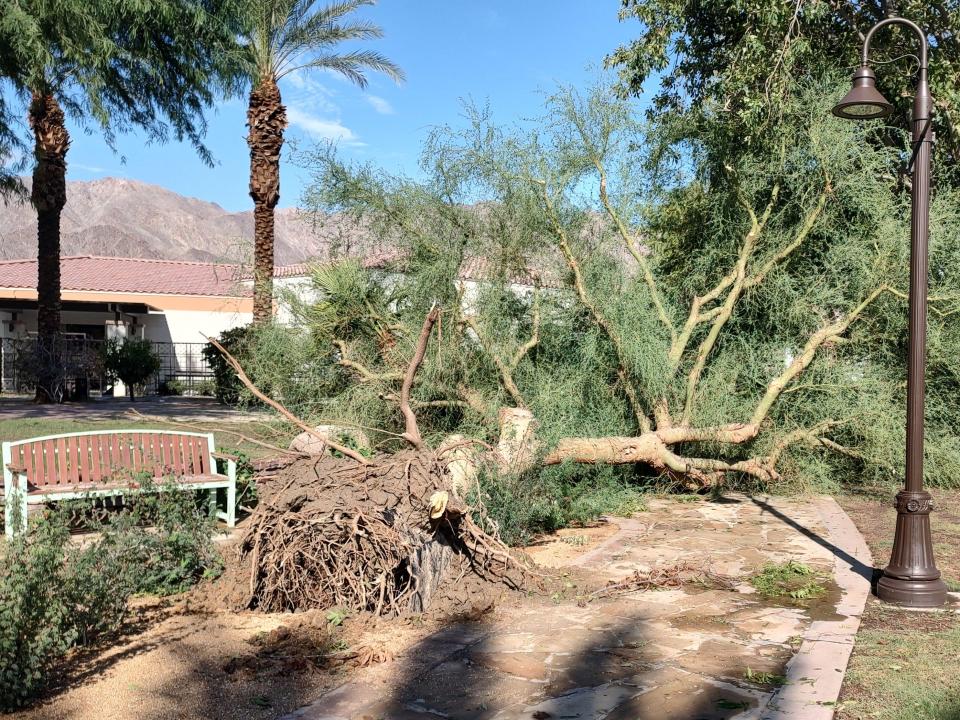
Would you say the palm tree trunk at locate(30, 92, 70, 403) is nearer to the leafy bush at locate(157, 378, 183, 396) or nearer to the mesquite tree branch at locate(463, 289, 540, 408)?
the leafy bush at locate(157, 378, 183, 396)

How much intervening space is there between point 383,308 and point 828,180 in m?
5.15

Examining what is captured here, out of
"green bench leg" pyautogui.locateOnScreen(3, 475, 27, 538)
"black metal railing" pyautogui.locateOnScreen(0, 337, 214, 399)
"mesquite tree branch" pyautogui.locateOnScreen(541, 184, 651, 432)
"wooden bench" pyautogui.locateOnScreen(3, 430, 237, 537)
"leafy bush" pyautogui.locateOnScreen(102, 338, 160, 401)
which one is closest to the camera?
Result: "green bench leg" pyautogui.locateOnScreen(3, 475, 27, 538)

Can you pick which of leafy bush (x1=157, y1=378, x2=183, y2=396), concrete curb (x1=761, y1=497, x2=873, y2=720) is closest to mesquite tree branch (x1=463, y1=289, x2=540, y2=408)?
concrete curb (x1=761, y1=497, x2=873, y2=720)

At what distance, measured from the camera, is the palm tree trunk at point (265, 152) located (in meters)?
17.8

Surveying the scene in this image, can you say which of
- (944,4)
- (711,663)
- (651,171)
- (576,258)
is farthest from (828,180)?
(711,663)

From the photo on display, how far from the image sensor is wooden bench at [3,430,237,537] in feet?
20.4

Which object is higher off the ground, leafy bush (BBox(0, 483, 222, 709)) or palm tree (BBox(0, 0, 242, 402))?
palm tree (BBox(0, 0, 242, 402))

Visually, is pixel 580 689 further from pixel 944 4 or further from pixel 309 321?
pixel 944 4

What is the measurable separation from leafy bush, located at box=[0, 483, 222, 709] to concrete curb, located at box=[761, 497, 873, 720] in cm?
311

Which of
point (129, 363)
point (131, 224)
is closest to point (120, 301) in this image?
point (129, 363)

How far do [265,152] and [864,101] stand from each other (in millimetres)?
14711

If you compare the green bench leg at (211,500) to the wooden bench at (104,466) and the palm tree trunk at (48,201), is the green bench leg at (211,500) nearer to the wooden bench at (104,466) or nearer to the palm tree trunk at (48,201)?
Answer: the wooden bench at (104,466)

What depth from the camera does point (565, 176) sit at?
929 centimetres

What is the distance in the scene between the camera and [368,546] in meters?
4.90
